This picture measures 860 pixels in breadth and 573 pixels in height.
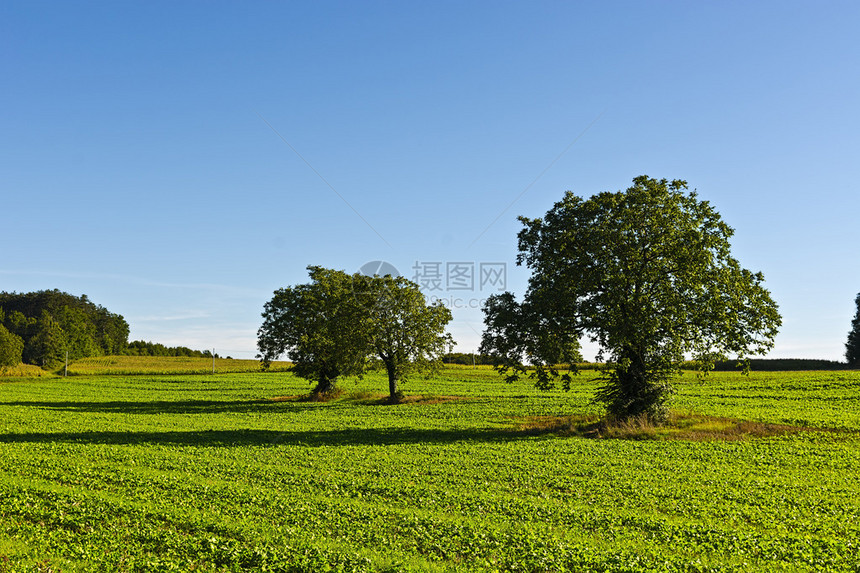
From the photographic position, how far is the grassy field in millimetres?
12992

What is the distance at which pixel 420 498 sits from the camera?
18328 mm

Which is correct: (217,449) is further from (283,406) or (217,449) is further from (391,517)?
(283,406)

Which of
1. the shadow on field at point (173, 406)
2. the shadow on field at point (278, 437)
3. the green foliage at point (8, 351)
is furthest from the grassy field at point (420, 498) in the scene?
the green foliage at point (8, 351)

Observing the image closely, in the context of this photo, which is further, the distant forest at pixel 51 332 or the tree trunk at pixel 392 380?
the distant forest at pixel 51 332

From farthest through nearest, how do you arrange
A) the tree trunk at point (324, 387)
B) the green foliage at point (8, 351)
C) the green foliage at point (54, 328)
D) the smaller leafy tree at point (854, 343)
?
the green foliage at point (54, 328) < the smaller leafy tree at point (854, 343) < the green foliage at point (8, 351) < the tree trunk at point (324, 387)

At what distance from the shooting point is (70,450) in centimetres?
2741

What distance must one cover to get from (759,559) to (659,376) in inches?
1052

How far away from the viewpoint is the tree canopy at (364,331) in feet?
201

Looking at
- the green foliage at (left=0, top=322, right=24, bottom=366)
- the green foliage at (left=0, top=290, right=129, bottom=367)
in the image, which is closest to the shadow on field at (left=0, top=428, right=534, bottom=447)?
the green foliage at (left=0, top=322, right=24, bottom=366)

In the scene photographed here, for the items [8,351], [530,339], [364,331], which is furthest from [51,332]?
[530,339]

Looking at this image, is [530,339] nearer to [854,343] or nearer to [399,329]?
[399,329]

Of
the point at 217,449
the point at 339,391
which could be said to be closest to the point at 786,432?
the point at 217,449

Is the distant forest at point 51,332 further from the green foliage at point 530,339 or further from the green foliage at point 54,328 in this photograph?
the green foliage at point 530,339

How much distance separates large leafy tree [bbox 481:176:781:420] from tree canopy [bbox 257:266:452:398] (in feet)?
78.2
